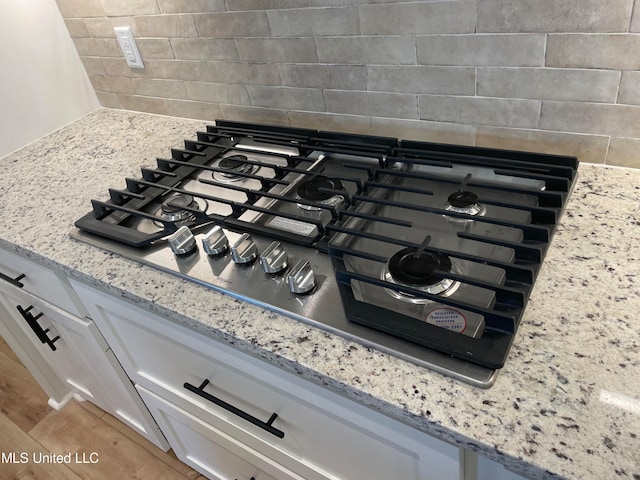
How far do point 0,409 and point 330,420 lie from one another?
1.70 meters

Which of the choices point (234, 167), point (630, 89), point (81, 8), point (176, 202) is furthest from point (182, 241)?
point (81, 8)

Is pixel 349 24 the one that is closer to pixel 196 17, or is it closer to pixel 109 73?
pixel 196 17

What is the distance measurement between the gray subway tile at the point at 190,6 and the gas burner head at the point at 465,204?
74 cm

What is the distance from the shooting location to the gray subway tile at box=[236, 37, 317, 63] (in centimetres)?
109

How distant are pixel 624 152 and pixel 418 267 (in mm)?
468

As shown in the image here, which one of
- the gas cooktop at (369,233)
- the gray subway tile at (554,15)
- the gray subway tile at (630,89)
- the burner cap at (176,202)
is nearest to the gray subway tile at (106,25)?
the gas cooktop at (369,233)

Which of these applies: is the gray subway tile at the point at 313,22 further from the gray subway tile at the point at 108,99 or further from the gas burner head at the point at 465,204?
the gray subway tile at the point at 108,99

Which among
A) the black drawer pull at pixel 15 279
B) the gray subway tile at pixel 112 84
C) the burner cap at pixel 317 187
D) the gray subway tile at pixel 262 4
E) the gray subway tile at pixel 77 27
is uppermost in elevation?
the gray subway tile at pixel 262 4

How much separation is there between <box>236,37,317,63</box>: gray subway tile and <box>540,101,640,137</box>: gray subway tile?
52 cm

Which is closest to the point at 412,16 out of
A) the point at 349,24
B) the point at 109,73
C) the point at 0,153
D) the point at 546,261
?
the point at 349,24

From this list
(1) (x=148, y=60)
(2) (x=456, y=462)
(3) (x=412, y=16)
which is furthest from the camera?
(1) (x=148, y=60)

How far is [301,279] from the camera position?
739 mm

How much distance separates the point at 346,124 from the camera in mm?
1147

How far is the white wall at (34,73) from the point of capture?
1435mm
